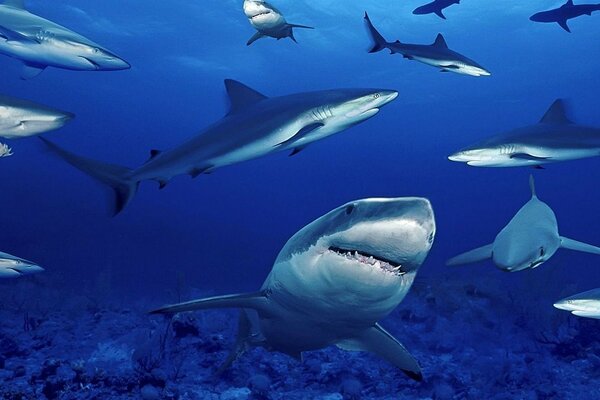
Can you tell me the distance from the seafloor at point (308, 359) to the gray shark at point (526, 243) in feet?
Result: 17.1

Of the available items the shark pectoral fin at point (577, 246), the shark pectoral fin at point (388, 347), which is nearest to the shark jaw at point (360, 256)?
the shark pectoral fin at point (388, 347)

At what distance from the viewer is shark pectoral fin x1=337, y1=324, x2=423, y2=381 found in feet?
13.3

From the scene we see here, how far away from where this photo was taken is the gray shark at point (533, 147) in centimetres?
545

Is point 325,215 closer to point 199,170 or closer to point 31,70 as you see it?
point 199,170

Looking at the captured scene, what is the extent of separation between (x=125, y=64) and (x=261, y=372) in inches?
251

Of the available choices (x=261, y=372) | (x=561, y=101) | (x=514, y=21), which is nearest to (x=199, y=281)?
(x=261, y=372)

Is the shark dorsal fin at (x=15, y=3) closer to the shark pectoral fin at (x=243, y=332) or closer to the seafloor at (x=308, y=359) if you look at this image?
the shark pectoral fin at (x=243, y=332)

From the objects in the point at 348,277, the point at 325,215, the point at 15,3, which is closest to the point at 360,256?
the point at 348,277

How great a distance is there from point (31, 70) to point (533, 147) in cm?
619

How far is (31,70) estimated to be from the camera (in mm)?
5707

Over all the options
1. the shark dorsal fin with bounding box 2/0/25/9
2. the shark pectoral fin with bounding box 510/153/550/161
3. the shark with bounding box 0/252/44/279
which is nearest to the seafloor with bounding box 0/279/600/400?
the shark with bounding box 0/252/44/279

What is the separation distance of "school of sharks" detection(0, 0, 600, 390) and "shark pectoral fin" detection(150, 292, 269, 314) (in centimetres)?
1

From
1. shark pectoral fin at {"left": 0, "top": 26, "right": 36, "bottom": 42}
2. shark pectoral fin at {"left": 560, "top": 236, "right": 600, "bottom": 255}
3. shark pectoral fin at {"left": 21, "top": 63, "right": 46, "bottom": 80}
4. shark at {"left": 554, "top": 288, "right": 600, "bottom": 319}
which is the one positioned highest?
shark pectoral fin at {"left": 0, "top": 26, "right": 36, "bottom": 42}

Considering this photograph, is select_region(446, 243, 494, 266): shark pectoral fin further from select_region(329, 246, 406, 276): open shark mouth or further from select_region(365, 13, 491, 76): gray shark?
select_region(365, 13, 491, 76): gray shark
